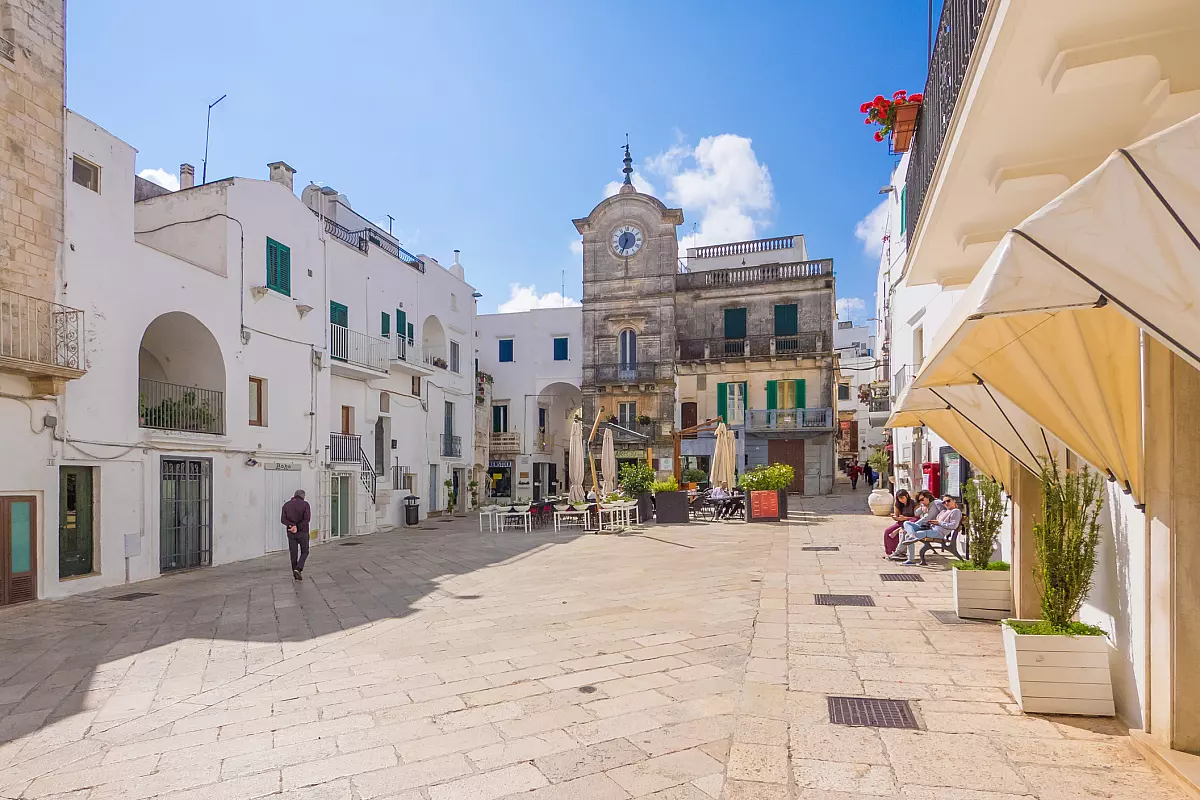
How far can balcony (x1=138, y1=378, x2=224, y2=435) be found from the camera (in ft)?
42.9

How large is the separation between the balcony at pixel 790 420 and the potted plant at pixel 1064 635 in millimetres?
26324

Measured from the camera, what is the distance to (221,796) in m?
3.64

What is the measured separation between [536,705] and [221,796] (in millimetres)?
1842

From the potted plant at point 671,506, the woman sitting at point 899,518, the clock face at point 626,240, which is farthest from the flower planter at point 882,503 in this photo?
the clock face at point 626,240

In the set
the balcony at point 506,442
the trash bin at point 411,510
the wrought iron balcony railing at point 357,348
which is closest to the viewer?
the wrought iron balcony railing at point 357,348

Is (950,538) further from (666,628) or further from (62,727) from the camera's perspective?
(62,727)

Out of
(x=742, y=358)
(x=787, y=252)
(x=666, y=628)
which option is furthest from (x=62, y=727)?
(x=787, y=252)

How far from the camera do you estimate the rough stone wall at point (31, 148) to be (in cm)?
998

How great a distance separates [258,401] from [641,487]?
949cm

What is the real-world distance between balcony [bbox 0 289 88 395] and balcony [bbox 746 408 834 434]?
2444 centimetres

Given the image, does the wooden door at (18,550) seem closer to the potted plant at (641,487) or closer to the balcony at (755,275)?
the potted plant at (641,487)

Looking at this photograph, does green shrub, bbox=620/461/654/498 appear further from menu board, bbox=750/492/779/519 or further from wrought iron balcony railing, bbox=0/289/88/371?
wrought iron balcony railing, bbox=0/289/88/371

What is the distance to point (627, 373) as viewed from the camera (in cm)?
3161

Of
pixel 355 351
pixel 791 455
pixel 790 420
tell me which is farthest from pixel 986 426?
pixel 791 455
